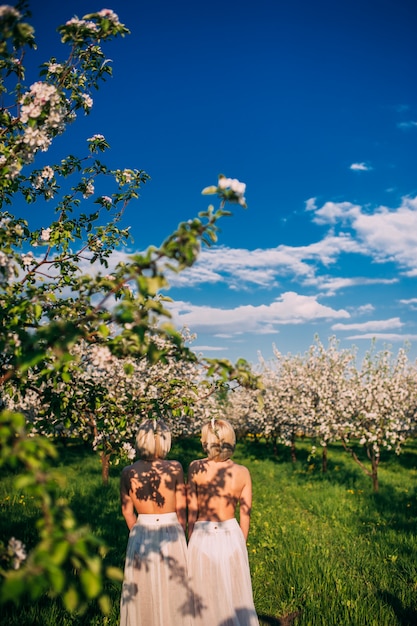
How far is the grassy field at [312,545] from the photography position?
18.0 ft

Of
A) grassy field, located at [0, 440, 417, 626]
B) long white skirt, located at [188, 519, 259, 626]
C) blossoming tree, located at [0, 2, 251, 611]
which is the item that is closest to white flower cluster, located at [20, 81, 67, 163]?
blossoming tree, located at [0, 2, 251, 611]

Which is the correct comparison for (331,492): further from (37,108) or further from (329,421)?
(37,108)

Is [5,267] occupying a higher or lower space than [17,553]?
higher

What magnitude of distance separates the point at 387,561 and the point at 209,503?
507 centimetres

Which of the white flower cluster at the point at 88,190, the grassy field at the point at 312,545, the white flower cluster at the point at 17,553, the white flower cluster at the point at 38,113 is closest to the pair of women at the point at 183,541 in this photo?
the grassy field at the point at 312,545

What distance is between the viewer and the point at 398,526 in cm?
962

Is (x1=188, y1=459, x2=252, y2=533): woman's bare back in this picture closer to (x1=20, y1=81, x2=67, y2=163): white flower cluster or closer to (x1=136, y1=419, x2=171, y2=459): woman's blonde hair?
(x1=136, y1=419, x2=171, y2=459): woman's blonde hair

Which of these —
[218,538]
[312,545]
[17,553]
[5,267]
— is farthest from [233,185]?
[312,545]

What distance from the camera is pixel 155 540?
4.13m

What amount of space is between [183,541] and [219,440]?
3.75 feet

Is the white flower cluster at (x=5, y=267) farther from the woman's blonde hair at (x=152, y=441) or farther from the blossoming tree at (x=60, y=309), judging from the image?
the woman's blonde hair at (x=152, y=441)

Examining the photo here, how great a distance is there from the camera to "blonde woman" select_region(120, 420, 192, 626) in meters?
4.06

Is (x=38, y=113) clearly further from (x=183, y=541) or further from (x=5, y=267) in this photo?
(x=183, y=541)

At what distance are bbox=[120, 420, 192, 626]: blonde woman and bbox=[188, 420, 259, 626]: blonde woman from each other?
128 millimetres
